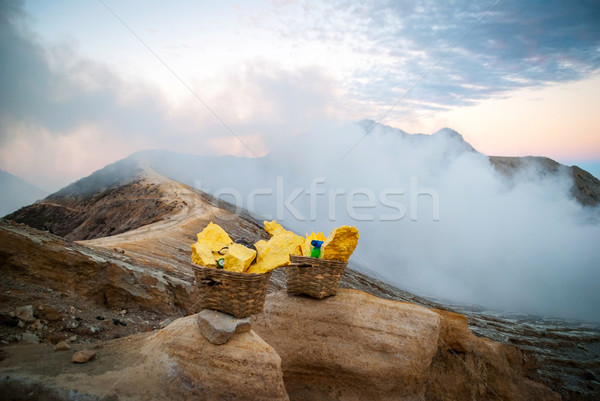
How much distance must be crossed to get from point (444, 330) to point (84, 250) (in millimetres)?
7040

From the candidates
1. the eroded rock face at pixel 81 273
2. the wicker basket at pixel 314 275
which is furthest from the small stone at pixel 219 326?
the eroded rock face at pixel 81 273

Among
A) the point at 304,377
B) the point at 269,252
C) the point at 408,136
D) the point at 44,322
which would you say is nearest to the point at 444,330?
the point at 304,377

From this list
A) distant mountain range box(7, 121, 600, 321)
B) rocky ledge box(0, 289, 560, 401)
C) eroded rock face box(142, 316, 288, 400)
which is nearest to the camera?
rocky ledge box(0, 289, 560, 401)

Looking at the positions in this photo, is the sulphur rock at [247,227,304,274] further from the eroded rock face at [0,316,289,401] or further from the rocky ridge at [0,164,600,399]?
the rocky ridge at [0,164,600,399]

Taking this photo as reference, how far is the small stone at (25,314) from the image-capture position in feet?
15.3

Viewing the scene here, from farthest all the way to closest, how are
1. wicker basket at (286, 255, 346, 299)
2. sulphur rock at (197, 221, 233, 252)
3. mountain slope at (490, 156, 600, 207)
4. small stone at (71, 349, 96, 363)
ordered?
mountain slope at (490, 156, 600, 207)
wicker basket at (286, 255, 346, 299)
sulphur rock at (197, 221, 233, 252)
small stone at (71, 349, 96, 363)

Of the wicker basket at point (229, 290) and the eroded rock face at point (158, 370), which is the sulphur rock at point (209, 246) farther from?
the eroded rock face at point (158, 370)

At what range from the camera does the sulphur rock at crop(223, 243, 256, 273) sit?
14.0 feet

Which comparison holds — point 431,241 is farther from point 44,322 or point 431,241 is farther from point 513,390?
point 44,322

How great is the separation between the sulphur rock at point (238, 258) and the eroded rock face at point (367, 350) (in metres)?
1.80

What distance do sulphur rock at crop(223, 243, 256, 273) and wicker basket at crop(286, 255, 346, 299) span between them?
1.17 meters

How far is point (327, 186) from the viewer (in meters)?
44.4

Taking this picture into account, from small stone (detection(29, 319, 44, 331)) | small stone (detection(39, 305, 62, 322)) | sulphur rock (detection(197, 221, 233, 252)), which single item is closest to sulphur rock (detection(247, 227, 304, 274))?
sulphur rock (detection(197, 221, 233, 252))

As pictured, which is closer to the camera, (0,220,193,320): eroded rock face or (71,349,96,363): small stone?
(71,349,96,363): small stone
